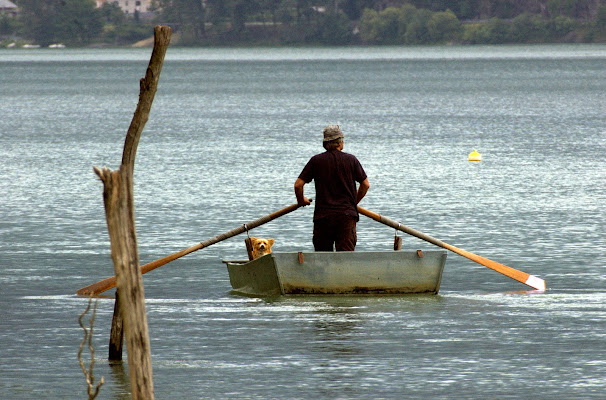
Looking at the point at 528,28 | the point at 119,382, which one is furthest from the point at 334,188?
the point at 528,28

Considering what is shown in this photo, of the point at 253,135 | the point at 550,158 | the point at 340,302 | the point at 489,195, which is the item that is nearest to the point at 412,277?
the point at 340,302

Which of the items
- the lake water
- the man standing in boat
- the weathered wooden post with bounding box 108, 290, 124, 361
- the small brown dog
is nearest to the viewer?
the lake water

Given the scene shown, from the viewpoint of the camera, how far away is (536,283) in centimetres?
1394

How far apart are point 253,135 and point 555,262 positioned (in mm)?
28062

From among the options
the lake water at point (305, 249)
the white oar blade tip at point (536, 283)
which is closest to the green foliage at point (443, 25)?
the lake water at point (305, 249)

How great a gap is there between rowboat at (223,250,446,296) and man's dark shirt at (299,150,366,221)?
43 centimetres

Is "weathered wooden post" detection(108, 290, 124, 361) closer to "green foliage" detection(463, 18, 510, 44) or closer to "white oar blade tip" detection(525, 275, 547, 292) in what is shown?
"white oar blade tip" detection(525, 275, 547, 292)

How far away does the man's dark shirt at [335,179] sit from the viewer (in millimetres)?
12586

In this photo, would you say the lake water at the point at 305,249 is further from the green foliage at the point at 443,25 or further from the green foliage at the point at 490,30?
the green foliage at the point at 490,30

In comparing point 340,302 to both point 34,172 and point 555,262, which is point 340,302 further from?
point 34,172

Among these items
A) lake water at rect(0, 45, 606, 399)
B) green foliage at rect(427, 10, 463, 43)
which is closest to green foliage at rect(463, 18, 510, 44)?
green foliage at rect(427, 10, 463, 43)

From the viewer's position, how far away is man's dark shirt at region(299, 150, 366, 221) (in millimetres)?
12586

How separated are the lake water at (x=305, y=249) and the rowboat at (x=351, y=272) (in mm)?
159

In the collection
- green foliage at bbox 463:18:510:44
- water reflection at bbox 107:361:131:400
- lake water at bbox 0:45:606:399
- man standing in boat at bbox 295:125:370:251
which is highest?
man standing in boat at bbox 295:125:370:251
